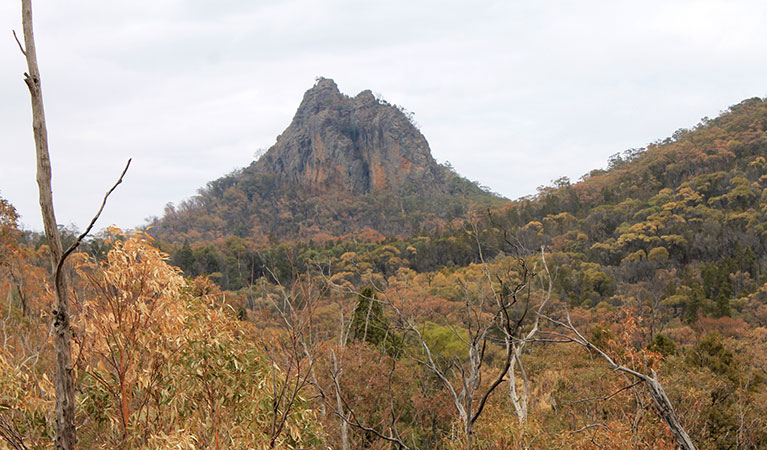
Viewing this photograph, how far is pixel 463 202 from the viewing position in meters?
76.8

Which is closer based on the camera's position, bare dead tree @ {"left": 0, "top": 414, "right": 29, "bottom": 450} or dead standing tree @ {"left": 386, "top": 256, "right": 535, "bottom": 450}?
bare dead tree @ {"left": 0, "top": 414, "right": 29, "bottom": 450}

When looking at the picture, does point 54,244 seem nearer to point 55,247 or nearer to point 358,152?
point 55,247

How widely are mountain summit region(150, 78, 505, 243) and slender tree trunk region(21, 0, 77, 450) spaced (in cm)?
6476

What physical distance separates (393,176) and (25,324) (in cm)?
7043

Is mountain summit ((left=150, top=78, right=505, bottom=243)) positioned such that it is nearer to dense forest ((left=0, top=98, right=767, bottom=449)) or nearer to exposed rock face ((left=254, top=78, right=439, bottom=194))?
exposed rock face ((left=254, top=78, right=439, bottom=194))

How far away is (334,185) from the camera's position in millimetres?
84375

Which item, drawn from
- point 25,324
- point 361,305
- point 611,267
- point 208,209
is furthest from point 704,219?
point 208,209

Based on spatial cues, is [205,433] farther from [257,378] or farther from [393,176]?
[393,176]

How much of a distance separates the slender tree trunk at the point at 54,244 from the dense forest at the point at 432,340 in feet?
0.77

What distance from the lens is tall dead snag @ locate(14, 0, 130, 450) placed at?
2.29m

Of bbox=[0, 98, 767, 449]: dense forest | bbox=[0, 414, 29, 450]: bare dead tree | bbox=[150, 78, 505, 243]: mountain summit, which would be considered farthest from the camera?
bbox=[150, 78, 505, 243]: mountain summit

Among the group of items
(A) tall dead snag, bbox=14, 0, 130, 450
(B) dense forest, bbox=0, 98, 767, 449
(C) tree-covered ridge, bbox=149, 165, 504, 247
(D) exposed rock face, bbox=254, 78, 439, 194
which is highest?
(D) exposed rock face, bbox=254, 78, 439, 194

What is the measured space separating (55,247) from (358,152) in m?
85.3

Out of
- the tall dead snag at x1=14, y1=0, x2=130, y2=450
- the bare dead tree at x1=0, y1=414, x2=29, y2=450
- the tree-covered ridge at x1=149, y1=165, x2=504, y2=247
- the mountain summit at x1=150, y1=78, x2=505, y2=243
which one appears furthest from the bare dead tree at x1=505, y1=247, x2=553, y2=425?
the mountain summit at x1=150, y1=78, x2=505, y2=243
